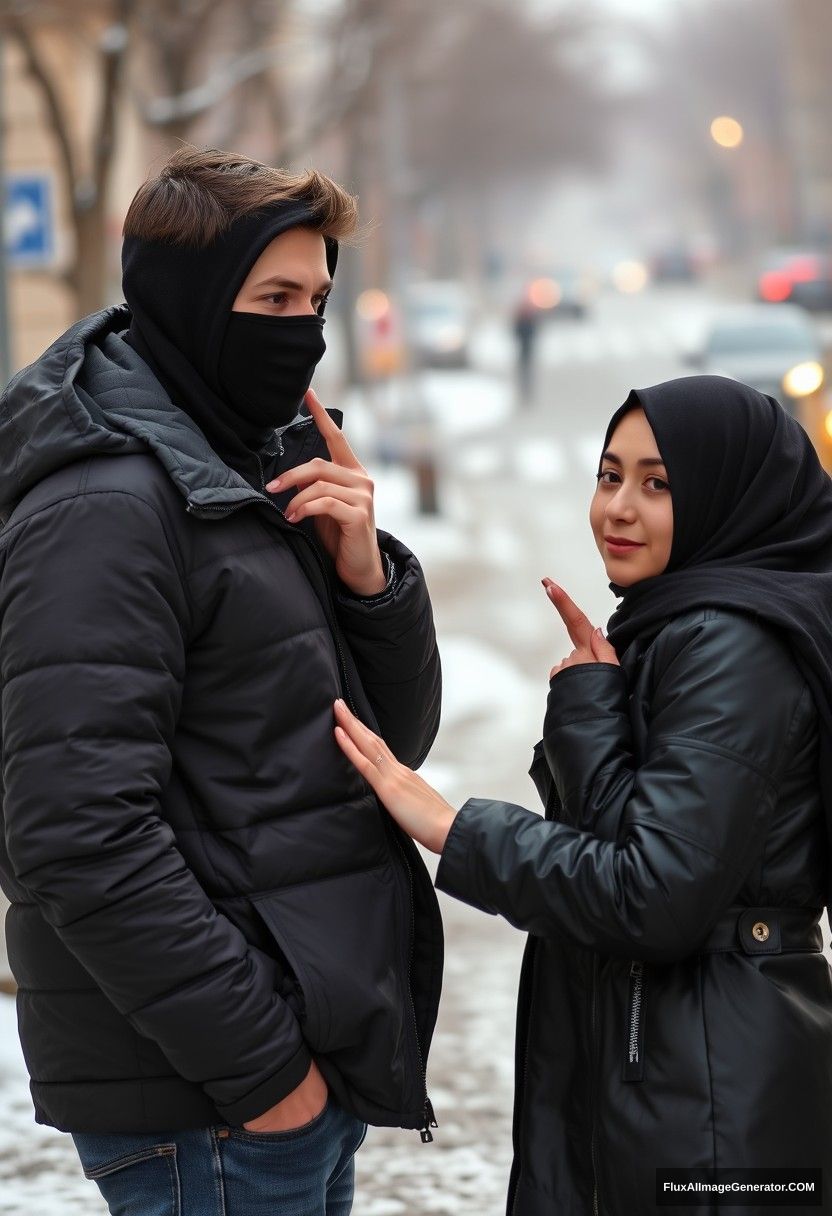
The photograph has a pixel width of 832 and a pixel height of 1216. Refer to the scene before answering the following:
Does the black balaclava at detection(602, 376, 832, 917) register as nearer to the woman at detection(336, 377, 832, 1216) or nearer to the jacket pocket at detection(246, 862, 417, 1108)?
the woman at detection(336, 377, 832, 1216)

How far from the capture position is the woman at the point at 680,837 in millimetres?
2160

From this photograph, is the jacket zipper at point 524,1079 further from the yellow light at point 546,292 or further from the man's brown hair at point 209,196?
the yellow light at point 546,292

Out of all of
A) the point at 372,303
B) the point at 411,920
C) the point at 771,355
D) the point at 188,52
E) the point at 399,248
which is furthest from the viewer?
the point at 372,303

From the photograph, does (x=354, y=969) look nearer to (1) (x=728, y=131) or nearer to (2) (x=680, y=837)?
(2) (x=680, y=837)

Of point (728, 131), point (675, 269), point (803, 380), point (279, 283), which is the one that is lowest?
point (803, 380)

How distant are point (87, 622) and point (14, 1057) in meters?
3.05

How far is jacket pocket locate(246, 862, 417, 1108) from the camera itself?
2.17 m

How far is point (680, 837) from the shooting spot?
213 cm

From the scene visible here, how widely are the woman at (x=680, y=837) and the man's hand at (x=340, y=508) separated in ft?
0.94

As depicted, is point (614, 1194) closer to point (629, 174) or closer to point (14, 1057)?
point (14, 1057)

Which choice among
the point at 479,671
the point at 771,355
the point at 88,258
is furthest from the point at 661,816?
the point at 771,355

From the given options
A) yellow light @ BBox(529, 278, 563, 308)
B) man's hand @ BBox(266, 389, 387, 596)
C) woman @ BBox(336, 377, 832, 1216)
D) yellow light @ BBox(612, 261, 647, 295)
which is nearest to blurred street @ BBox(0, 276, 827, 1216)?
woman @ BBox(336, 377, 832, 1216)

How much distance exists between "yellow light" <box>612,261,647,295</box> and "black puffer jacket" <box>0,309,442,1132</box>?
236ft

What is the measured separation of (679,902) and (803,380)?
57.2ft
